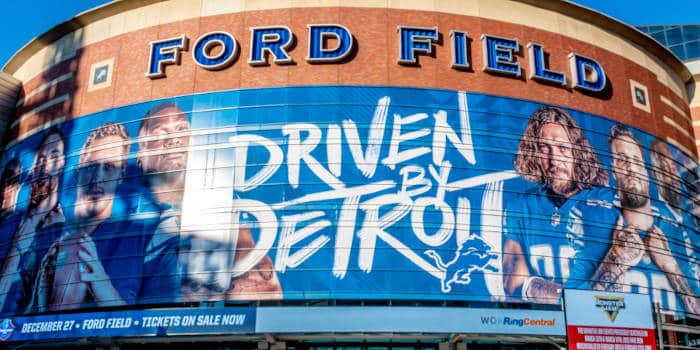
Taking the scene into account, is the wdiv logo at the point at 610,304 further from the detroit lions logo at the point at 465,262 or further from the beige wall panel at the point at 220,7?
the beige wall panel at the point at 220,7

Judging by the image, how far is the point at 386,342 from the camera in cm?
3819

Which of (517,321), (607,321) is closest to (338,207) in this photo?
(517,321)

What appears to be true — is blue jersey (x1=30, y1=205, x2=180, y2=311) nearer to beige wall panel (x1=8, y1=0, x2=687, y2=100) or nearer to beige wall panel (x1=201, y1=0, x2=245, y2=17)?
beige wall panel (x1=201, y1=0, x2=245, y2=17)

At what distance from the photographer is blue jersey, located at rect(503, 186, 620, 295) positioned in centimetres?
3975

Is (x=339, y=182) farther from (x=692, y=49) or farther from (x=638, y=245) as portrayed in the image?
(x=692, y=49)

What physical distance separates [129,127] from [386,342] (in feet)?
70.0

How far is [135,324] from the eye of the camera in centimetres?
3634

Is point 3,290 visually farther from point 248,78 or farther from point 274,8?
point 274,8

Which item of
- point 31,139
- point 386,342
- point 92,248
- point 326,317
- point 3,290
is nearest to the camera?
point 326,317

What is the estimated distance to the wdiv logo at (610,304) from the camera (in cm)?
2717

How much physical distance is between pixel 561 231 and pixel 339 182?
1400cm

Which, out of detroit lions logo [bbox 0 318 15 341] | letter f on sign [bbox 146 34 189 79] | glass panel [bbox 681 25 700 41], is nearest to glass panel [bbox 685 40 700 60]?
Answer: glass panel [bbox 681 25 700 41]

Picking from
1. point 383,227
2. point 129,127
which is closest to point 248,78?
point 129,127

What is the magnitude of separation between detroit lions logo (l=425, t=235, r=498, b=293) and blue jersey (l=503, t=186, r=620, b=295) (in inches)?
76.8
